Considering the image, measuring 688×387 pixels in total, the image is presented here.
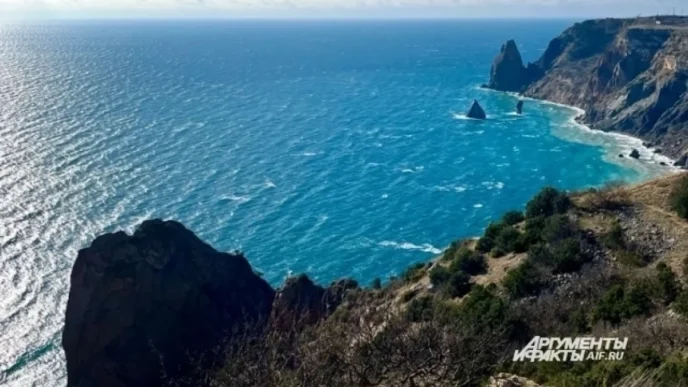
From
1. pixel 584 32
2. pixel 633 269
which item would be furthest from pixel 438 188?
pixel 584 32

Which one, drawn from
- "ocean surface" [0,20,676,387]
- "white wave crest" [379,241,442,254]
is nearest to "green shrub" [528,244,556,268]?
"ocean surface" [0,20,676,387]

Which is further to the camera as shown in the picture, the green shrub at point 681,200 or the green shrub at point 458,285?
the green shrub at point 681,200

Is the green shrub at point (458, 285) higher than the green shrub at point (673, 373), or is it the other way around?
the green shrub at point (673, 373)

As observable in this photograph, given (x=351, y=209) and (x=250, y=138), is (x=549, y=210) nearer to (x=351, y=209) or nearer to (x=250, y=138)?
(x=351, y=209)

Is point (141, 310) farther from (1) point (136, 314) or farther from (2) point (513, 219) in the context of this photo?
(2) point (513, 219)

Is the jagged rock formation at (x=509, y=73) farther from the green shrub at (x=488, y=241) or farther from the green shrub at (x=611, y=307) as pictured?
the green shrub at (x=611, y=307)

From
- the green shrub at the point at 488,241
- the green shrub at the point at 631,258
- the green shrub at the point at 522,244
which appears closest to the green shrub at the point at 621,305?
the green shrub at the point at 631,258

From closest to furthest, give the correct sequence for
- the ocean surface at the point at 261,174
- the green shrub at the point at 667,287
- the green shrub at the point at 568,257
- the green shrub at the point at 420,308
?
1. the green shrub at the point at 667,287
2. the green shrub at the point at 420,308
3. the green shrub at the point at 568,257
4. the ocean surface at the point at 261,174
